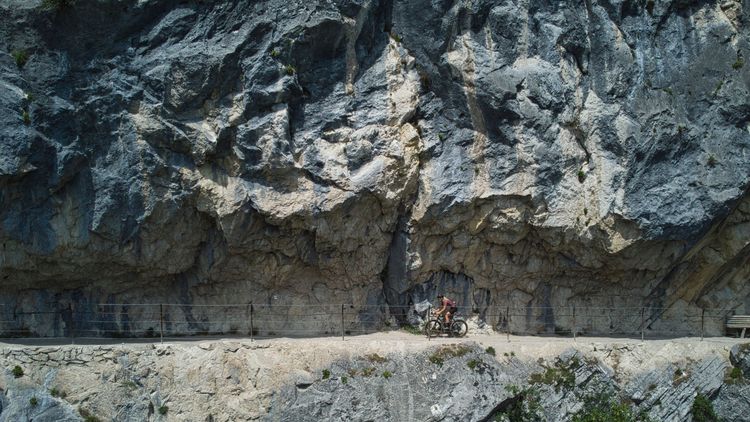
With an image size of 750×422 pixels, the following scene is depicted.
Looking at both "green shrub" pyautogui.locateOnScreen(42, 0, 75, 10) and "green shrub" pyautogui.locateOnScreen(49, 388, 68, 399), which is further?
"green shrub" pyautogui.locateOnScreen(42, 0, 75, 10)

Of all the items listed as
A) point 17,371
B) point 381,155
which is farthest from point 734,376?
point 17,371

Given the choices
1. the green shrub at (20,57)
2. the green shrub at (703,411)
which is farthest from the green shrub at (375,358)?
the green shrub at (20,57)

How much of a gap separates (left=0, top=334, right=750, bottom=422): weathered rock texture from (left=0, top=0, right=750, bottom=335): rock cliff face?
230 cm

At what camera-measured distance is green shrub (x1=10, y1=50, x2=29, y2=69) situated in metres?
15.3

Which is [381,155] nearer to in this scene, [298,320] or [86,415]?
[298,320]

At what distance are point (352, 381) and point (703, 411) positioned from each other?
890cm

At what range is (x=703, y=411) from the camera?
16.8 metres

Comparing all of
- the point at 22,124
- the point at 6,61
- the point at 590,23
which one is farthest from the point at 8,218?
the point at 590,23

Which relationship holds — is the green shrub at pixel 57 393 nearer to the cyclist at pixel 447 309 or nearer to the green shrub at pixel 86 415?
the green shrub at pixel 86 415

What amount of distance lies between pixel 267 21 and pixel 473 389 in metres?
10.3

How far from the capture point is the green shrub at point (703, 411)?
16797 millimetres

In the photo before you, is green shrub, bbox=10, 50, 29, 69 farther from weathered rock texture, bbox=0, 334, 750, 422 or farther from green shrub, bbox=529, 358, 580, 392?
green shrub, bbox=529, 358, 580, 392

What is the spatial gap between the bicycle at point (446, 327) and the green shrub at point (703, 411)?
6008 mm

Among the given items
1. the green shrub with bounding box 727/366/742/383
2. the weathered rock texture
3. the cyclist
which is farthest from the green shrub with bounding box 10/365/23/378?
the green shrub with bounding box 727/366/742/383
